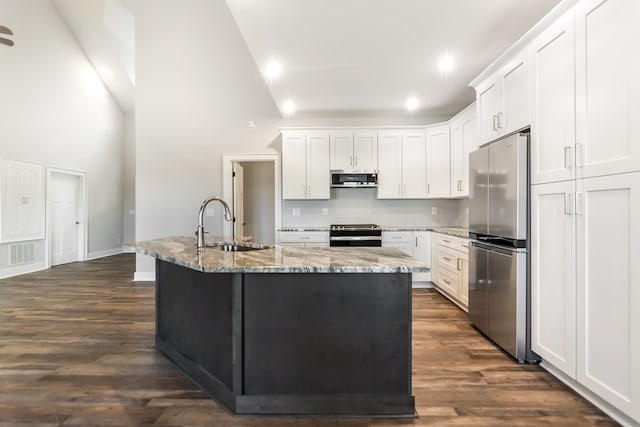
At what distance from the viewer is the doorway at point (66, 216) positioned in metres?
6.88

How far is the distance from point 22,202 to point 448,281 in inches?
282

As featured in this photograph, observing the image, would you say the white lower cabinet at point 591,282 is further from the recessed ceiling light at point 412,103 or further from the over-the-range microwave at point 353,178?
the over-the-range microwave at point 353,178

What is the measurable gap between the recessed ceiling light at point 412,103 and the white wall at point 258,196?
3.09 m

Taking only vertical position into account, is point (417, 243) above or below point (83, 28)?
below

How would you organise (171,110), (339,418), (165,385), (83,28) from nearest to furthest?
(339,418)
(165,385)
(171,110)
(83,28)

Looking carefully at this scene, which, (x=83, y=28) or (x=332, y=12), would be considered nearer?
(x=332, y=12)

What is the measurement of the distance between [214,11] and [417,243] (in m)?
4.46

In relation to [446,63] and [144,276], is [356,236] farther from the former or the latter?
[144,276]

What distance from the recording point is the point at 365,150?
5.07m

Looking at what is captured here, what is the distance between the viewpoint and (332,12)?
2648mm

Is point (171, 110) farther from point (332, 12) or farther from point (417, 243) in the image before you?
point (417, 243)

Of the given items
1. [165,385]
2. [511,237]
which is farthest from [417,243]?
[165,385]

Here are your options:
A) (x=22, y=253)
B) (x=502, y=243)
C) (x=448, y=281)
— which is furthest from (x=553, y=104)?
(x=22, y=253)

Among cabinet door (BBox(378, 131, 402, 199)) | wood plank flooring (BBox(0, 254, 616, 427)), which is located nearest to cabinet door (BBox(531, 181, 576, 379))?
wood plank flooring (BBox(0, 254, 616, 427))
